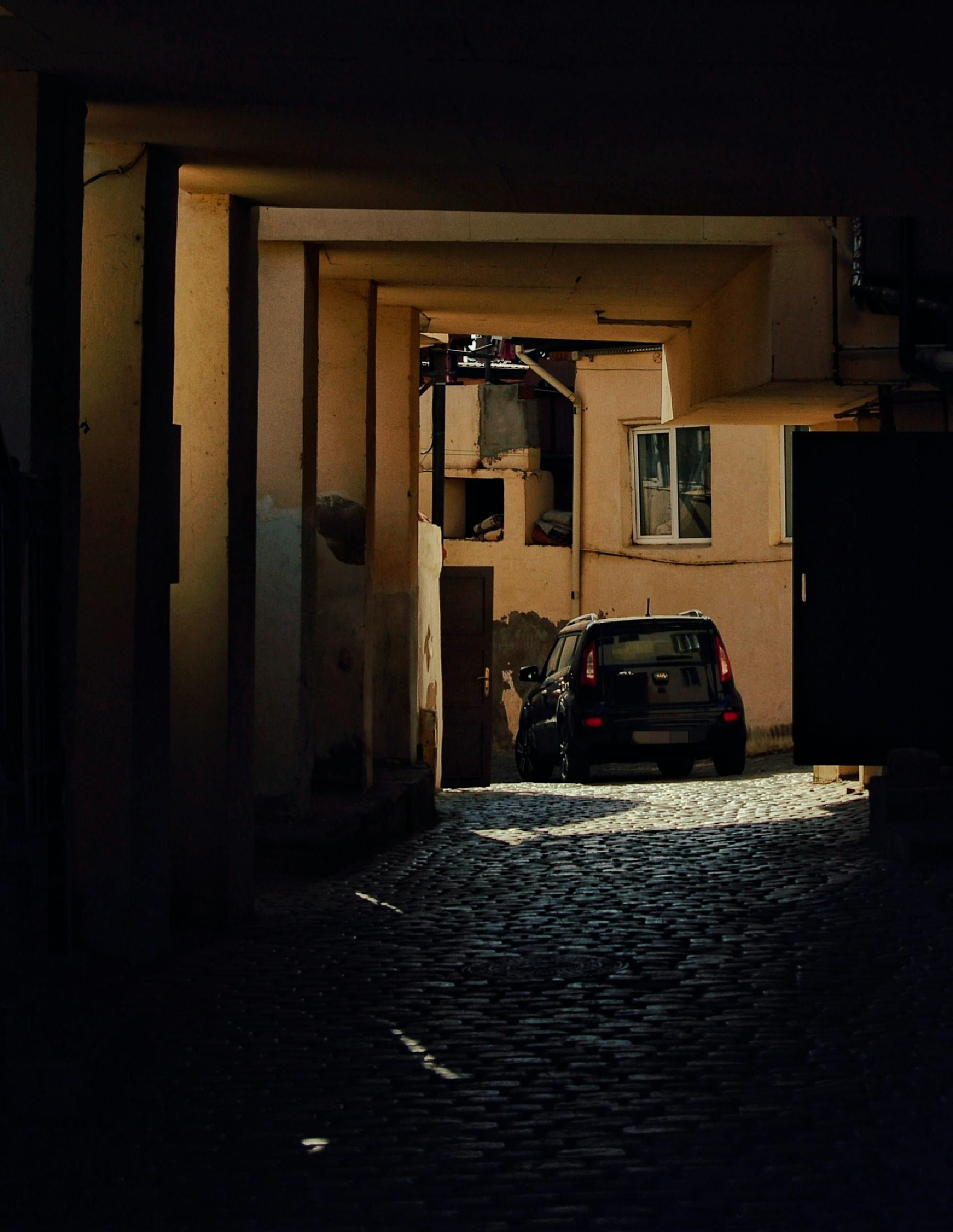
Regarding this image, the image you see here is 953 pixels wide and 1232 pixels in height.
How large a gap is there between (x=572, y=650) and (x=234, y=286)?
1035 cm

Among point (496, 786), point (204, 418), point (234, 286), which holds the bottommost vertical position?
point (496, 786)

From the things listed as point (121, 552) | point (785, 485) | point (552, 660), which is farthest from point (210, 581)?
point (785, 485)

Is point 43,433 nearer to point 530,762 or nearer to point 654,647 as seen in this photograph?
point 654,647

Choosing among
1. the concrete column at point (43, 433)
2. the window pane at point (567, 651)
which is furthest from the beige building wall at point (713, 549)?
the concrete column at point (43, 433)

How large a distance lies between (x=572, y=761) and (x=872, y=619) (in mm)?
6186

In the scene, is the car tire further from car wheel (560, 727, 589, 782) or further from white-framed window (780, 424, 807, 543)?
white-framed window (780, 424, 807, 543)

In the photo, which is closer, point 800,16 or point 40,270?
point 800,16

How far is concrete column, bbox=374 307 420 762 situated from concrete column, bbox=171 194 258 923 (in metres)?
5.87

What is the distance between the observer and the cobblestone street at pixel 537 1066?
13.6 feet

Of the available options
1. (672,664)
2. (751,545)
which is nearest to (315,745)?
(672,664)

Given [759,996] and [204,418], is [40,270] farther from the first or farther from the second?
[759,996]

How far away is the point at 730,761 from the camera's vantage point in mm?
17797

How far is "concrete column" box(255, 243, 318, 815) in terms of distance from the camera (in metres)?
10.4

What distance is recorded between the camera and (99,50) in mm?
5777
